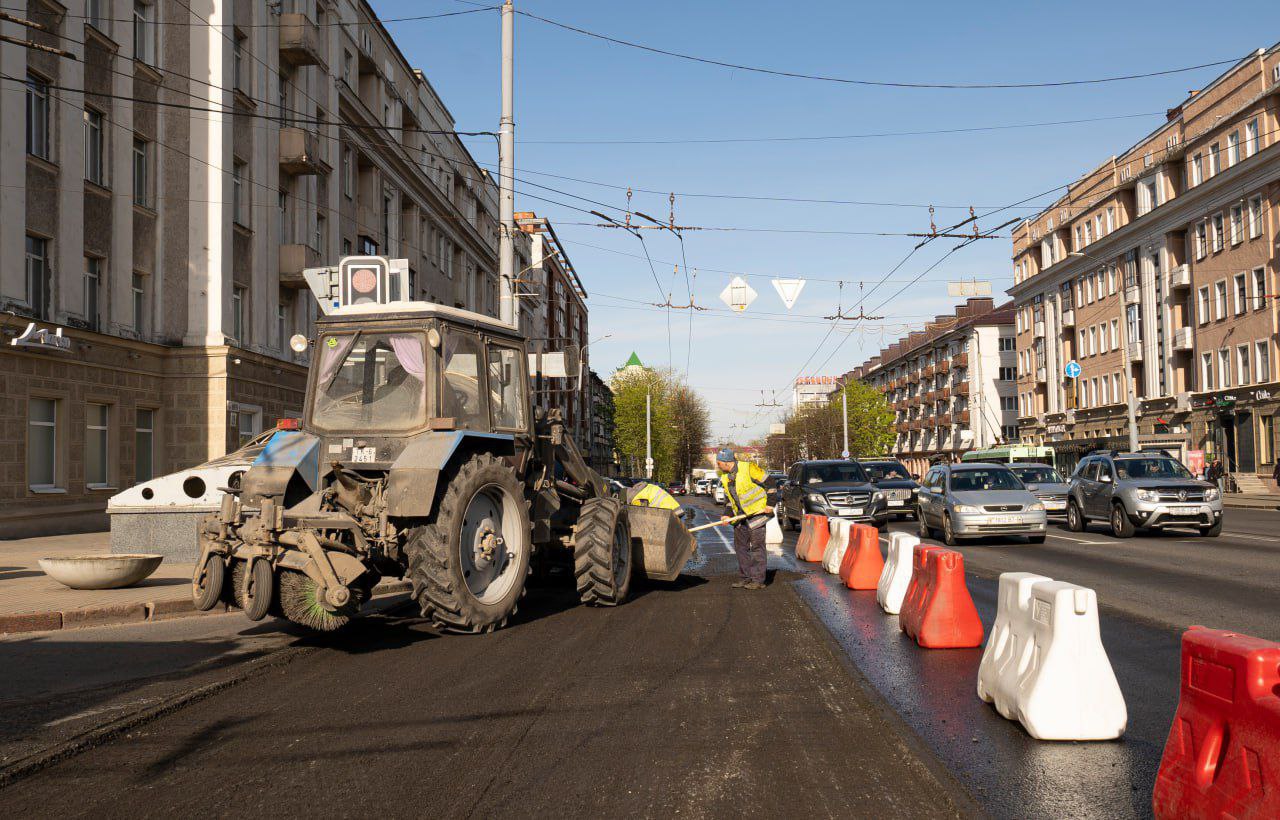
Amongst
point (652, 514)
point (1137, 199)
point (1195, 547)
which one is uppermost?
point (1137, 199)

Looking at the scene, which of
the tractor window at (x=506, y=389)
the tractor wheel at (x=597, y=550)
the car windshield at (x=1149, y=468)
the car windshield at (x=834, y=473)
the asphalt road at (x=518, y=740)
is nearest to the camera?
the asphalt road at (x=518, y=740)

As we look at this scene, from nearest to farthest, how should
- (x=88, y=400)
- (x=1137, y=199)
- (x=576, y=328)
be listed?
1. (x=88, y=400)
2. (x=1137, y=199)
3. (x=576, y=328)

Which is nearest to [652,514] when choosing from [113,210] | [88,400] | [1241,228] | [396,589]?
[396,589]

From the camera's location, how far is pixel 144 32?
23281 millimetres

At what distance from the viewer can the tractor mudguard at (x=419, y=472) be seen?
7.74 metres

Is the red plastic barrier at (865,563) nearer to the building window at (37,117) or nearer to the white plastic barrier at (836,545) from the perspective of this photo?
the white plastic barrier at (836,545)

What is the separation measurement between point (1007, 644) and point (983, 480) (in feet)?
49.9

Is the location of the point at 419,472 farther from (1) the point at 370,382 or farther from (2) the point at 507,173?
(2) the point at 507,173

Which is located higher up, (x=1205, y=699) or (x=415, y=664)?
(x=1205, y=699)

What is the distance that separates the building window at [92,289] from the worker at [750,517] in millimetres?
15346

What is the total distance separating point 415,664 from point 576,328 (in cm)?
10511

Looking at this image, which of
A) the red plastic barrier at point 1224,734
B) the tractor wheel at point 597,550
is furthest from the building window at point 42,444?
the red plastic barrier at point 1224,734

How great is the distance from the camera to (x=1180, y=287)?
5166cm

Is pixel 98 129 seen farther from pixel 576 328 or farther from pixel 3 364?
pixel 576 328
